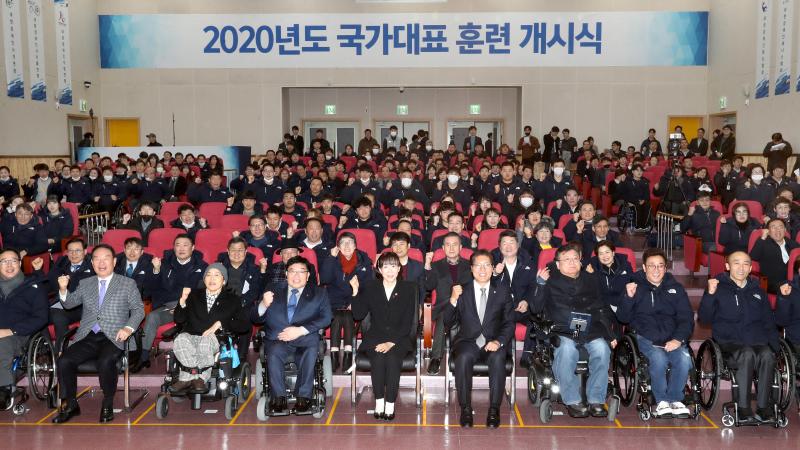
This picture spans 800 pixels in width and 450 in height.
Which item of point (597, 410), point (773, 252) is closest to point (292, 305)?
point (597, 410)

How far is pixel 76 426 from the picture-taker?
5.36 m

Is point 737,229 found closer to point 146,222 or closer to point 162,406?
point 162,406

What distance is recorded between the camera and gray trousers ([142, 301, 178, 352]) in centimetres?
625

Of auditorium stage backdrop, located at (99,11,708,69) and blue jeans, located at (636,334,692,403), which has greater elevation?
auditorium stage backdrop, located at (99,11,708,69)

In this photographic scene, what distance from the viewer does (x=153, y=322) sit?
6.30 metres

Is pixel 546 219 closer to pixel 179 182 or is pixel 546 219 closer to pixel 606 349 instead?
pixel 606 349

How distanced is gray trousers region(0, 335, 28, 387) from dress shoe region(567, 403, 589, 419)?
4.25 m

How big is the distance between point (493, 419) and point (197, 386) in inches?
86.5

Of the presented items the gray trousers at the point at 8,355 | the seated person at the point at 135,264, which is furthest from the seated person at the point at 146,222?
the gray trousers at the point at 8,355

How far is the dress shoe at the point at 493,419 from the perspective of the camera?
5336 millimetres

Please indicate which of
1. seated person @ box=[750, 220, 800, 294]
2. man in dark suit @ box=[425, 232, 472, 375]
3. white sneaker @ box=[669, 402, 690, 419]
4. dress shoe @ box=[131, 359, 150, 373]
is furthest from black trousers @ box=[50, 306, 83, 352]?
seated person @ box=[750, 220, 800, 294]

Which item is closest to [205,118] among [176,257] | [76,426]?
[176,257]

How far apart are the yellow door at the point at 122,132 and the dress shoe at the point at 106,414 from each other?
1568 cm

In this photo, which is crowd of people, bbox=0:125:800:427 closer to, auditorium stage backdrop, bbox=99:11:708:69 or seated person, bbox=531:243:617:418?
seated person, bbox=531:243:617:418
